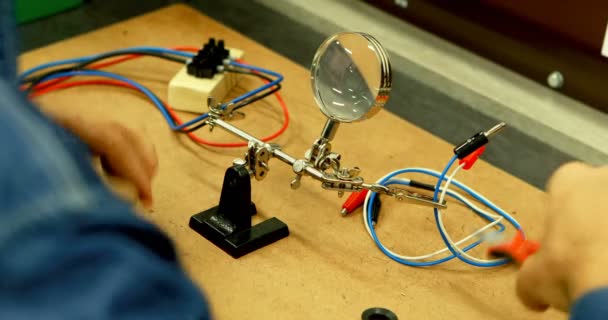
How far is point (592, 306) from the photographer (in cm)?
44

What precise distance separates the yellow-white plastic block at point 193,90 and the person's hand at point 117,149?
444 millimetres

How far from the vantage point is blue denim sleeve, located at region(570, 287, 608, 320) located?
43cm

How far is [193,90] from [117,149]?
52cm

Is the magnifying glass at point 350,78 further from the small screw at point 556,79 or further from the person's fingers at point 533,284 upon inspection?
the small screw at point 556,79

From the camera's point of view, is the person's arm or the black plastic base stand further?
the black plastic base stand

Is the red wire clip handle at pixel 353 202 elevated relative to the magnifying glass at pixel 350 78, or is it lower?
lower

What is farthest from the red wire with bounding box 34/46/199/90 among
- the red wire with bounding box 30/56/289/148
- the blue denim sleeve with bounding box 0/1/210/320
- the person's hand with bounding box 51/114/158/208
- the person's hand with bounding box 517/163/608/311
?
the blue denim sleeve with bounding box 0/1/210/320

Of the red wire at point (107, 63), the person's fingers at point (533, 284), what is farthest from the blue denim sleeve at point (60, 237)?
the red wire at point (107, 63)

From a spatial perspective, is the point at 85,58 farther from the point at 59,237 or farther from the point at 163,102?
the point at 59,237

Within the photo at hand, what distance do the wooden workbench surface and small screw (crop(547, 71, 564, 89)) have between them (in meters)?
0.19

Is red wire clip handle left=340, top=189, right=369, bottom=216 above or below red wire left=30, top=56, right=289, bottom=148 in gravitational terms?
above

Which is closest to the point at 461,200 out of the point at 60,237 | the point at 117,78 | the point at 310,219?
the point at 310,219

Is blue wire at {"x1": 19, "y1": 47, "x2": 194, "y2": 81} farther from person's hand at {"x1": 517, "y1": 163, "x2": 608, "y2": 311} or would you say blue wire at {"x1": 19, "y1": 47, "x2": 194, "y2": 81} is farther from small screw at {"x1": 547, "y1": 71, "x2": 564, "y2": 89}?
person's hand at {"x1": 517, "y1": 163, "x2": 608, "y2": 311}

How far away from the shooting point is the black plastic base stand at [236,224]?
0.90 m
